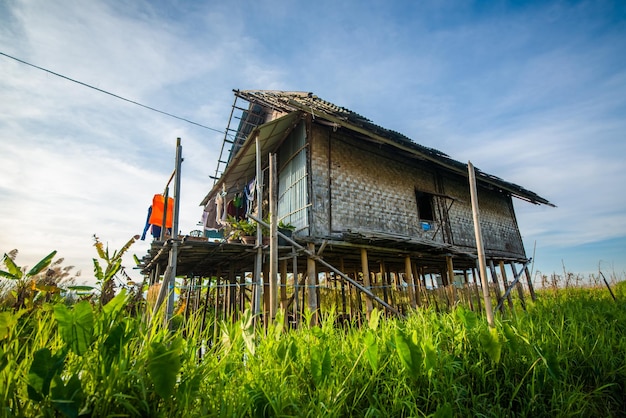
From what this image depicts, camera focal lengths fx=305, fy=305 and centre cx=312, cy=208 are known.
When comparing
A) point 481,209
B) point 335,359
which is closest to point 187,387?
point 335,359

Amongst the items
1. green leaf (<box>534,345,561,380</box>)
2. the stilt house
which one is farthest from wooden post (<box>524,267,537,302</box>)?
green leaf (<box>534,345,561,380</box>)

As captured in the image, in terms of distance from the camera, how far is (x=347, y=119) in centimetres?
716

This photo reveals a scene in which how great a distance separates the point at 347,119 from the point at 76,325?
6.62 meters

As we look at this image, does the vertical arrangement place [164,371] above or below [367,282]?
below

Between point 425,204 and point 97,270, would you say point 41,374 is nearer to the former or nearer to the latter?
point 97,270

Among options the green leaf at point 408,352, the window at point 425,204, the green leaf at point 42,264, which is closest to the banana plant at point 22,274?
the green leaf at point 42,264

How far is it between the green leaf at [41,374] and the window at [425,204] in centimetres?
951

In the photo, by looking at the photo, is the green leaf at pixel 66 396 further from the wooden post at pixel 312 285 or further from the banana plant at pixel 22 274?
the wooden post at pixel 312 285

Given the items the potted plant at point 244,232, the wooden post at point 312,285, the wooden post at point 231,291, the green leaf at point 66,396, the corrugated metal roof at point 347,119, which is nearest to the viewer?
the green leaf at point 66,396

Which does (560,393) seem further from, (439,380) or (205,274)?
(205,274)

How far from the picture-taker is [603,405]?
2.75 m

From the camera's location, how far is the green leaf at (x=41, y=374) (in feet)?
3.82

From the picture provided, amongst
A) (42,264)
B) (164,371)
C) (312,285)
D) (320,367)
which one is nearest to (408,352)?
(320,367)

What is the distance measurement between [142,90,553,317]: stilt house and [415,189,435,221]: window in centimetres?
4
